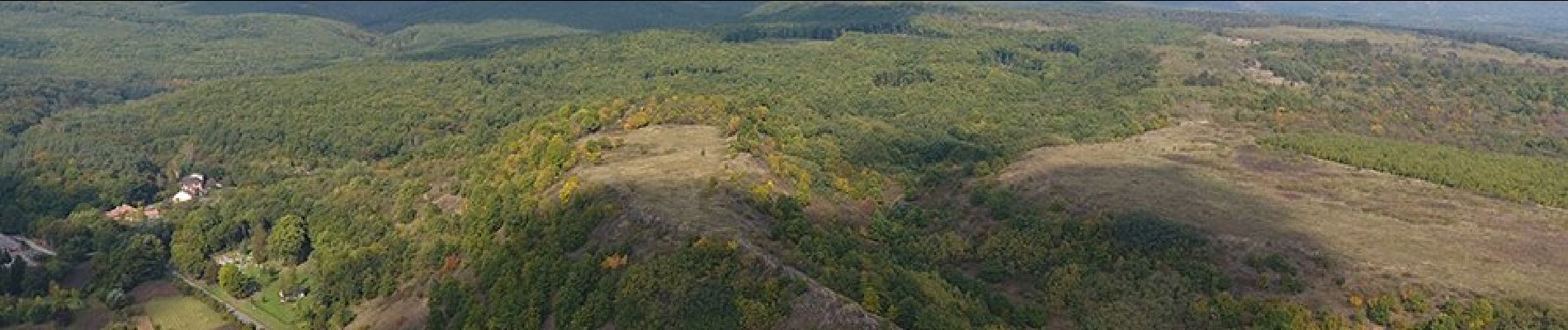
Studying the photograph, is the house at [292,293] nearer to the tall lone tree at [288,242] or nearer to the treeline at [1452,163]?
the tall lone tree at [288,242]

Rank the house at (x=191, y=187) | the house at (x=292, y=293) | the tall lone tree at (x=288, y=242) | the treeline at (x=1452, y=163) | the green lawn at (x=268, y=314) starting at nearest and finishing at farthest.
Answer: the green lawn at (x=268, y=314)
the house at (x=292, y=293)
the treeline at (x=1452, y=163)
the tall lone tree at (x=288, y=242)
the house at (x=191, y=187)

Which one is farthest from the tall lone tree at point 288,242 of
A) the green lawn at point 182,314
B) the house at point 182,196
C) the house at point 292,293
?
the house at point 182,196

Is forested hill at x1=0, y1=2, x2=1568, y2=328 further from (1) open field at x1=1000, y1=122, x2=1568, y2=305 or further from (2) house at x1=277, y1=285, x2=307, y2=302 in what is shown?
(2) house at x1=277, y1=285, x2=307, y2=302

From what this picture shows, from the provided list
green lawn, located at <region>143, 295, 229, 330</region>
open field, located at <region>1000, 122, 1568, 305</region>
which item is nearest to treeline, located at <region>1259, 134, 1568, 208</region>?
open field, located at <region>1000, 122, 1568, 305</region>

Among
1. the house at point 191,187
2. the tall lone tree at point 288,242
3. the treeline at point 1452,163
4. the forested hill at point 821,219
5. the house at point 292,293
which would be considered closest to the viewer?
the forested hill at point 821,219

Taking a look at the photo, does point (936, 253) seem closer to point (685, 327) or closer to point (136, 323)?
point (685, 327)

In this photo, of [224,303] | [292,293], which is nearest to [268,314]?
[292,293]

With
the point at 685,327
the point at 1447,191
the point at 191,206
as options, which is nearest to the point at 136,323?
the point at 191,206
